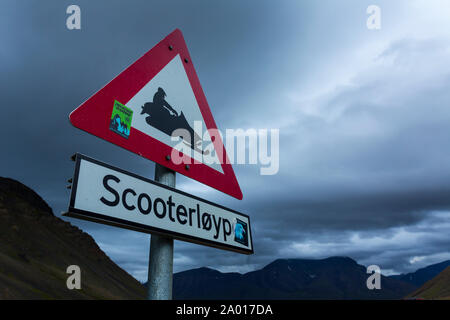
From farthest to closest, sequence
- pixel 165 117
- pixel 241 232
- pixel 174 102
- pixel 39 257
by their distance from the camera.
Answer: pixel 39 257 < pixel 241 232 < pixel 174 102 < pixel 165 117

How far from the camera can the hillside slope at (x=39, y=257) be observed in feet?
388

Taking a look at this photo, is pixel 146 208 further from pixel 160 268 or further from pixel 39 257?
pixel 39 257

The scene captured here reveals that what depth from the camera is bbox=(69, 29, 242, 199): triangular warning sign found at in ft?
9.93

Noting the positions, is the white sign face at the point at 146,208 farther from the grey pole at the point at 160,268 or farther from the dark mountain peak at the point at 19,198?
the dark mountain peak at the point at 19,198

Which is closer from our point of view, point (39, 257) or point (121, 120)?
point (121, 120)

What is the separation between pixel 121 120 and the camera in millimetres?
3129

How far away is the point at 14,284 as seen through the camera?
106 meters

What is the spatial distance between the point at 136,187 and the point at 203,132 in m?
1.44

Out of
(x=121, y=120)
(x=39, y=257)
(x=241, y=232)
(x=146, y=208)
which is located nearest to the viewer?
(x=146, y=208)

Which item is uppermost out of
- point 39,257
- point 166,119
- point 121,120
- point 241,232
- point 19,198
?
point 19,198

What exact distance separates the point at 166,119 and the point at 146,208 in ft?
3.36

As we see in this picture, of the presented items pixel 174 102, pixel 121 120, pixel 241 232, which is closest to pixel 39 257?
pixel 241 232

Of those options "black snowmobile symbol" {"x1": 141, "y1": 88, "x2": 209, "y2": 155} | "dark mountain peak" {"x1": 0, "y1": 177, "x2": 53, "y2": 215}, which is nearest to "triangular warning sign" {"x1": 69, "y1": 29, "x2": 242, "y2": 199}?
"black snowmobile symbol" {"x1": 141, "y1": 88, "x2": 209, "y2": 155}
